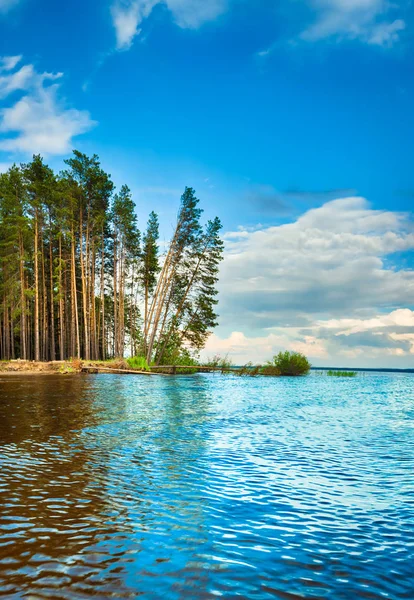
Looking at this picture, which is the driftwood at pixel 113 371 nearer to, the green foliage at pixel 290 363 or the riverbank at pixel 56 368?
the riverbank at pixel 56 368

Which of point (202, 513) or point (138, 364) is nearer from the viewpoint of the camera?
point (202, 513)

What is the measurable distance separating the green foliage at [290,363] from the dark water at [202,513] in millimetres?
37164

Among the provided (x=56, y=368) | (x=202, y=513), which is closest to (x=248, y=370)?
(x=56, y=368)

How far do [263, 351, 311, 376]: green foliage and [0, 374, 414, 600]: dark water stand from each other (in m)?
37.2

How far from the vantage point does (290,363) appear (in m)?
48.8

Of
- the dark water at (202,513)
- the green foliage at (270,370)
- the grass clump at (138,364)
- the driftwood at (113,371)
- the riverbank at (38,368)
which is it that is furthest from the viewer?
the green foliage at (270,370)

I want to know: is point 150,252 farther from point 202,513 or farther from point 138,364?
point 202,513

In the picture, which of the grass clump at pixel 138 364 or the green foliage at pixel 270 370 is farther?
the green foliage at pixel 270 370

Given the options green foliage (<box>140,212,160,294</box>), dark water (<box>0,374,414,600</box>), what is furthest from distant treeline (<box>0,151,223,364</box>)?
dark water (<box>0,374,414,600</box>)

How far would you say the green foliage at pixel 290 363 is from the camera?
48312 millimetres

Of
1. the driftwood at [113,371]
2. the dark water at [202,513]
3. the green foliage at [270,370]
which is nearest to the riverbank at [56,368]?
the driftwood at [113,371]

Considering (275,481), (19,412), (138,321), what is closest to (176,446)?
(275,481)

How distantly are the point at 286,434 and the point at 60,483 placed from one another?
6.28 meters

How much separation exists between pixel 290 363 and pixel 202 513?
146 feet
